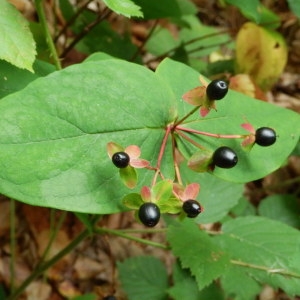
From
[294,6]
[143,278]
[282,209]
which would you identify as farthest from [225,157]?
[282,209]

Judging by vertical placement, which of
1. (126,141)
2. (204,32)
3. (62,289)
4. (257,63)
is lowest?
(62,289)

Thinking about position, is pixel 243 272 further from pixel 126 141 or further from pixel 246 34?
pixel 246 34

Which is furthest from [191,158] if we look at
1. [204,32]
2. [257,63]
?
[204,32]

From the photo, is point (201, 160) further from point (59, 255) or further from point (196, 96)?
point (59, 255)

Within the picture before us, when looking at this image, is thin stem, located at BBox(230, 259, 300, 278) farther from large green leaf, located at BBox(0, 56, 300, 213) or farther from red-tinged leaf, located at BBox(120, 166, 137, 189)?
red-tinged leaf, located at BBox(120, 166, 137, 189)

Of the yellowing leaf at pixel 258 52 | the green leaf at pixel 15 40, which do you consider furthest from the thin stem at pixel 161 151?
the yellowing leaf at pixel 258 52
